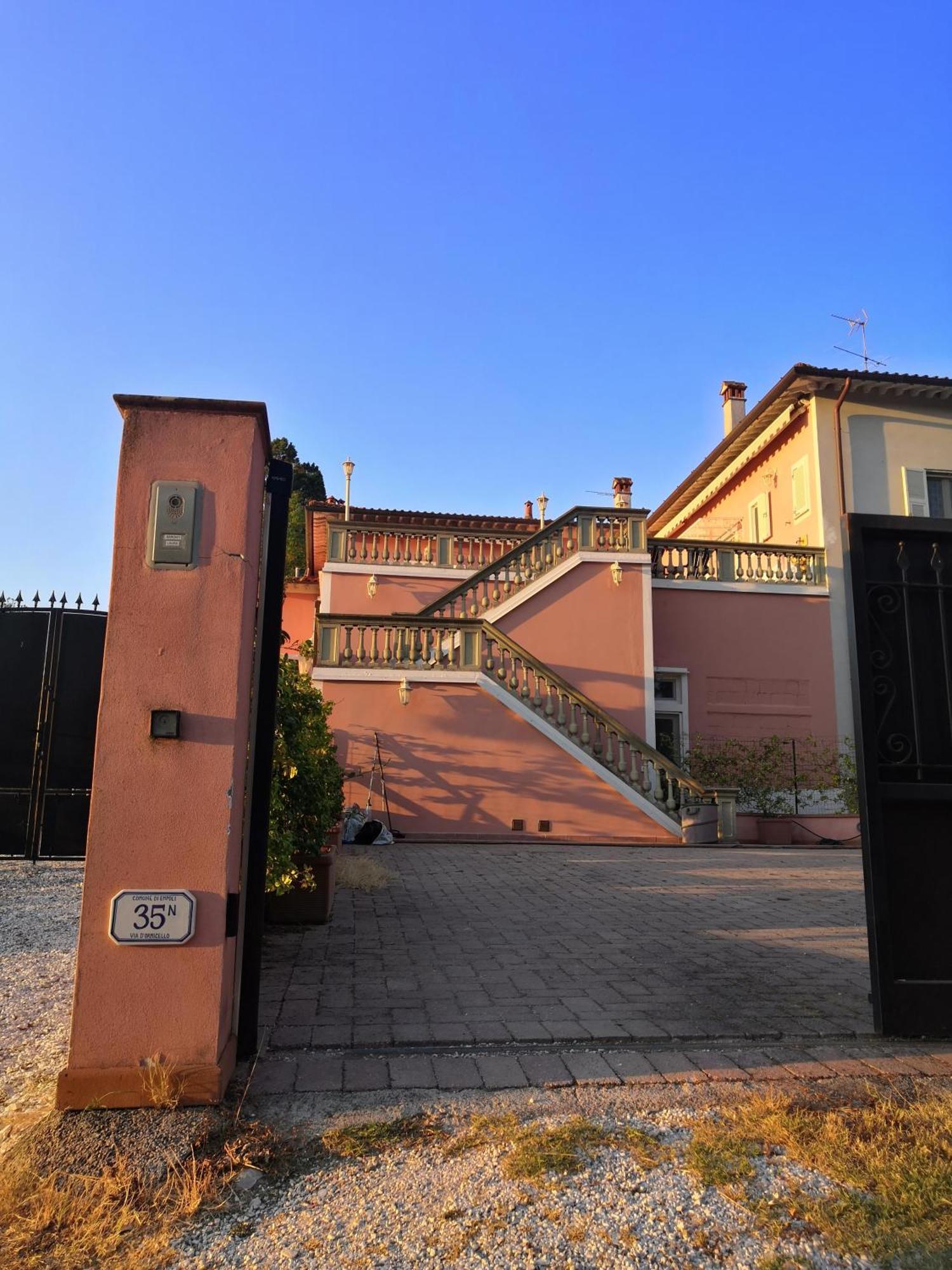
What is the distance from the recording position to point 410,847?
43.0 ft

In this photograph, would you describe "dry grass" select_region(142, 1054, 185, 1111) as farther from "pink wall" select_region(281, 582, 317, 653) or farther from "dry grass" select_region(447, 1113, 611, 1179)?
"pink wall" select_region(281, 582, 317, 653)

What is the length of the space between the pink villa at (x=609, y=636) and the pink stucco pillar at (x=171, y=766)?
11.4 m

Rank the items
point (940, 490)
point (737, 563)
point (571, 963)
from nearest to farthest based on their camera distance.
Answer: point (571, 963) < point (737, 563) < point (940, 490)

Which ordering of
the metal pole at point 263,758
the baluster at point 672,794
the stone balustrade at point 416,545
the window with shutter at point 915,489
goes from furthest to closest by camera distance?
the window with shutter at point 915,489 < the stone balustrade at point 416,545 < the baluster at point 672,794 < the metal pole at point 263,758

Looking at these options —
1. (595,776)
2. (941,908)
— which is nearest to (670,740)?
(595,776)

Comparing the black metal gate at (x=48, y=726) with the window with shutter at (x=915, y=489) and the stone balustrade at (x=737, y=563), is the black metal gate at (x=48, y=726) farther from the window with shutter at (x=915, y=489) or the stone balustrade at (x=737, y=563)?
the window with shutter at (x=915, y=489)

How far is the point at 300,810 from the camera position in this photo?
19.7ft

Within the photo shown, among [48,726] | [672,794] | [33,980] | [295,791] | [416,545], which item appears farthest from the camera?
[416,545]

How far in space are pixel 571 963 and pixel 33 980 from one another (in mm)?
3164

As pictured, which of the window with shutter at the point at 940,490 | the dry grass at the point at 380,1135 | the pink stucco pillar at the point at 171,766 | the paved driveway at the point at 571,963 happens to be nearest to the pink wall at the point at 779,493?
the window with shutter at the point at 940,490

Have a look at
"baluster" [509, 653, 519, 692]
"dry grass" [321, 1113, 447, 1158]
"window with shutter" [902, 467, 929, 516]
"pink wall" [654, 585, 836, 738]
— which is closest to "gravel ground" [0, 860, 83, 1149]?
"dry grass" [321, 1113, 447, 1158]

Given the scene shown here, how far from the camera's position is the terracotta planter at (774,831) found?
624 inches

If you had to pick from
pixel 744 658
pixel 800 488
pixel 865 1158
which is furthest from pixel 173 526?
pixel 800 488

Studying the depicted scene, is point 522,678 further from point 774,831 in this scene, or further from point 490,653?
point 774,831
